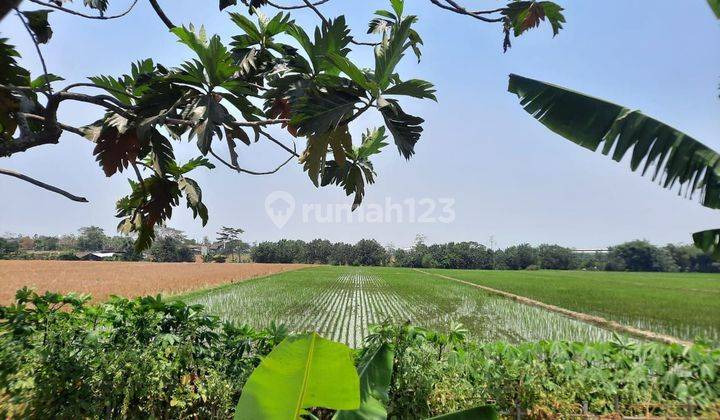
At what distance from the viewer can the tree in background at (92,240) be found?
7154cm

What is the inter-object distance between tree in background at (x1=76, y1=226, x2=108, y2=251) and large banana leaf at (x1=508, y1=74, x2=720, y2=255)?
8693cm

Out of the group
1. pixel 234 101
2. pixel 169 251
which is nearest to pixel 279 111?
pixel 234 101

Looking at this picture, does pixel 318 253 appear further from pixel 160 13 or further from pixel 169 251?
pixel 160 13

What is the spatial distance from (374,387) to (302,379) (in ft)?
2.51

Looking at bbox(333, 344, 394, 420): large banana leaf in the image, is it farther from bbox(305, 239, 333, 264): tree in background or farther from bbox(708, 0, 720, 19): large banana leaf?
bbox(305, 239, 333, 264): tree in background

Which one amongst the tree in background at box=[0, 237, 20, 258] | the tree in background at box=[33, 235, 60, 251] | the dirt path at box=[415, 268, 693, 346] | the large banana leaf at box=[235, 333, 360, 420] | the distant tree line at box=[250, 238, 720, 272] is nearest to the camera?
the large banana leaf at box=[235, 333, 360, 420]

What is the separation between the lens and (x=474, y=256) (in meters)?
79.8

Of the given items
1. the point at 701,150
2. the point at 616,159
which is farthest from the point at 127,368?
the point at 701,150

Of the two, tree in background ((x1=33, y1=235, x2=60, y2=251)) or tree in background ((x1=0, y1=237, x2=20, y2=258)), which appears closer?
tree in background ((x1=0, y1=237, x2=20, y2=258))

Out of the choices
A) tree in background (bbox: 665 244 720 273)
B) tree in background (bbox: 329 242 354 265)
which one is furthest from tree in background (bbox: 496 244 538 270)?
tree in background (bbox: 329 242 354 265)

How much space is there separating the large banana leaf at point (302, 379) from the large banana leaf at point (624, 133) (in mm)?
1995

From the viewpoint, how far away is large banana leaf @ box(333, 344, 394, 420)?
4.17ft

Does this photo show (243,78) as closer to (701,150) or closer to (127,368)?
(127,368)

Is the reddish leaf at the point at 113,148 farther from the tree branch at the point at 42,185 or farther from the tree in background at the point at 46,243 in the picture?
the tree in background at the point at 46,243
